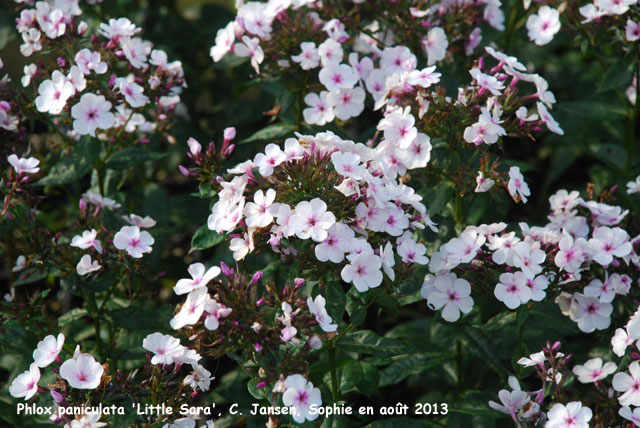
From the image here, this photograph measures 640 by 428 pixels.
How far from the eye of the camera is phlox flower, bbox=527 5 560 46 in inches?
112

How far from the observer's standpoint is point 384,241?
2.08 meters

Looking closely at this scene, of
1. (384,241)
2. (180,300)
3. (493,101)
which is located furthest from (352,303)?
(180,300)

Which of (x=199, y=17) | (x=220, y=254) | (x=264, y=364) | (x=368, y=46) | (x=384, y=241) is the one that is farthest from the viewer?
(x=199, y=17)

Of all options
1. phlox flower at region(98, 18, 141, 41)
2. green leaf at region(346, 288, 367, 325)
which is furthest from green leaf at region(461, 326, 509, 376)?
phlox flower at region(98, 18, 141, 41)

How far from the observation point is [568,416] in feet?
6.33

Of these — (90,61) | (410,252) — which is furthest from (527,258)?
(90,61)

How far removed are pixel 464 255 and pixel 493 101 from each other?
0.48 metres

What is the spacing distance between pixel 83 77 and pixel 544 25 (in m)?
1.72

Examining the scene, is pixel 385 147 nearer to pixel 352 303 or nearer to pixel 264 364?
pixel 352 303

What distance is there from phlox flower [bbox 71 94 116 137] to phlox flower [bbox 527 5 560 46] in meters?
1.63

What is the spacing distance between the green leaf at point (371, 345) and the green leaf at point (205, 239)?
0.49 m

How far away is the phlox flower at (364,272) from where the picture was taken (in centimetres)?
192

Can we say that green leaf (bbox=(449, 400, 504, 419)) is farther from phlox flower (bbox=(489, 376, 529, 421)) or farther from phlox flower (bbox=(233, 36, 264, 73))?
phlox flower (bbox=(233, 36, 264, 73))

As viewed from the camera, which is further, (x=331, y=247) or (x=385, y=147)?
(x=385, y=147)
